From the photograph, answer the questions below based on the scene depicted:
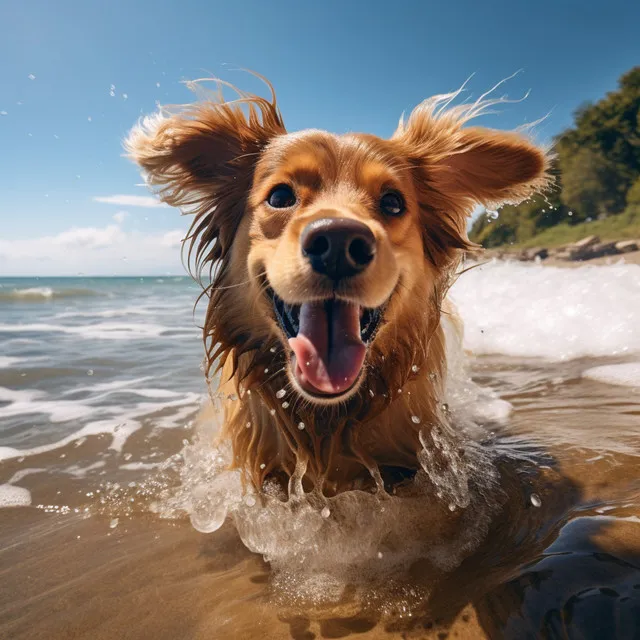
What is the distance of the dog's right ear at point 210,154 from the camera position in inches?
103

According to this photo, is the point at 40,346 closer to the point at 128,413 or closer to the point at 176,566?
the point at 128,413

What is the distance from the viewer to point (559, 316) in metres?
6.81

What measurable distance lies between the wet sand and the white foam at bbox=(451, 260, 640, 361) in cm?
315

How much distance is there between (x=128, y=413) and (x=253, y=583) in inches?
104

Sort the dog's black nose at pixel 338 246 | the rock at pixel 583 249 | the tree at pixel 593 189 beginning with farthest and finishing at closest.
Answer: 1. the tree at pixel 593 189
2. the rock at pixel 583 249
3. the dog's black nose at pixel 338 246

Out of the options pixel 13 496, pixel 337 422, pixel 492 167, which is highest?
pixel 492 167

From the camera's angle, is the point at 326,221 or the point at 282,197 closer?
the point at 326,221

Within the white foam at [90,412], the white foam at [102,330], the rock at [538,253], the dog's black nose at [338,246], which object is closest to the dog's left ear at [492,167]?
the dog's black nose at [338,246]

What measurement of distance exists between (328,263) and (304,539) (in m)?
1.21

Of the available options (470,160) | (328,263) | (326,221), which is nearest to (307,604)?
(328,263)

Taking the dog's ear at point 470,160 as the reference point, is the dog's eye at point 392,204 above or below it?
below

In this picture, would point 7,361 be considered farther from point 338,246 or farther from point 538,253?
point 538,253

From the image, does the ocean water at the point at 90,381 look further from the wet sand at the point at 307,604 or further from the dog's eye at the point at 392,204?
the dog's eye at the point at 392,204

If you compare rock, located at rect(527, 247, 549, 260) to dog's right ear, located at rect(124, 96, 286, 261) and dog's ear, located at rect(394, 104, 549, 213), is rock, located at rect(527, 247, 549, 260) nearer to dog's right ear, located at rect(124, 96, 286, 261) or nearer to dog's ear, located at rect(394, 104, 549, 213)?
dog's ear, located at rect(394, 104, 549, 213)
